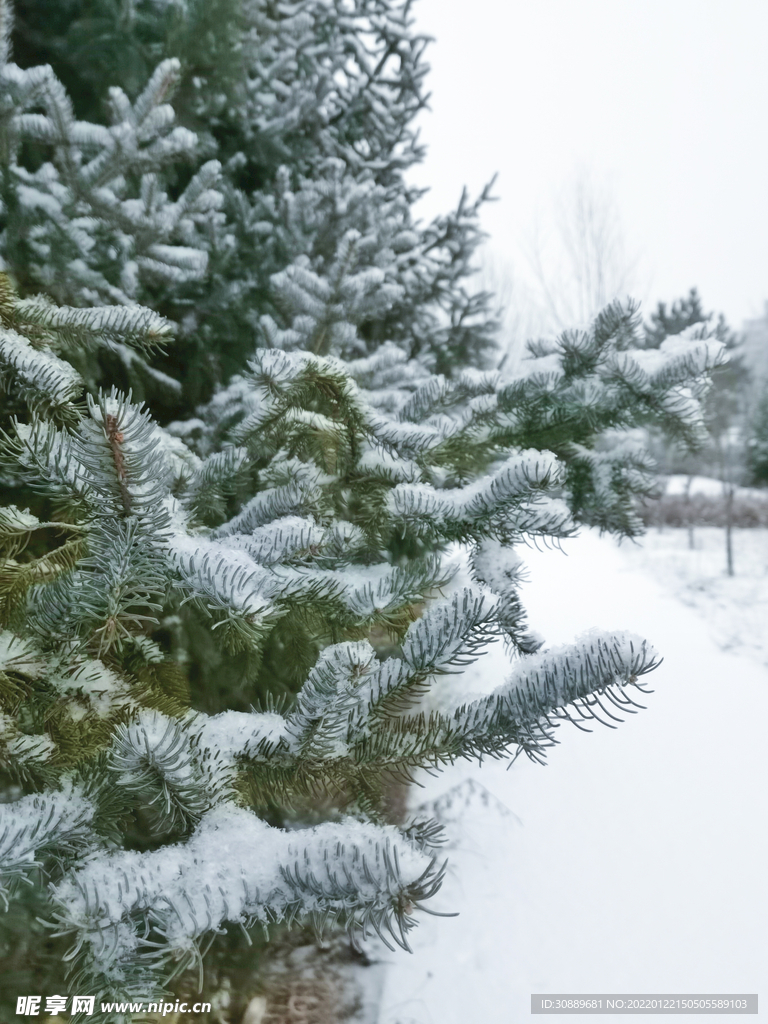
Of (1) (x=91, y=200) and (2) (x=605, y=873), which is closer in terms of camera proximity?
(1) (x=91, y=200)

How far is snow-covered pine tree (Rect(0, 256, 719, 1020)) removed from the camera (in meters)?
0.53

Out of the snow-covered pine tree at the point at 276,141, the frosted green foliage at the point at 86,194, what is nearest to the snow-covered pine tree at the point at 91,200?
the frosted green foliage at the point at 86,194

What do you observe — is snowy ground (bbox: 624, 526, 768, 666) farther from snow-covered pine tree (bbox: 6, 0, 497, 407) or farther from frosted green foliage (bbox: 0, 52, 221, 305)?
frosted green foliage (bbox: 0, 52, 221, 305)

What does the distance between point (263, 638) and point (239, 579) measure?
0.68ft

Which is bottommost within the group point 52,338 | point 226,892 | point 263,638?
→ point 226,892

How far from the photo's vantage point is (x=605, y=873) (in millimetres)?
2553

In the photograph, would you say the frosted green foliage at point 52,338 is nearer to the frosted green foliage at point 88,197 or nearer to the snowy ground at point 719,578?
the frosted green foliage at point 88,197

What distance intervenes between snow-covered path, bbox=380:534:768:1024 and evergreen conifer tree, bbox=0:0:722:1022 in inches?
20.5

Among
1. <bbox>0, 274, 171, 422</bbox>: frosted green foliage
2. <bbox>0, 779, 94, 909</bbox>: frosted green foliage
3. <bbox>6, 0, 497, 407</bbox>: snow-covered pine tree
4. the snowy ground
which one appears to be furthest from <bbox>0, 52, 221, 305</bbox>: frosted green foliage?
the snowy ground

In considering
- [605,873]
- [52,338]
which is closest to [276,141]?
[52,338]

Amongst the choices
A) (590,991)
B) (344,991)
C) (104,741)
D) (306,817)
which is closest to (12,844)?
(104,741)

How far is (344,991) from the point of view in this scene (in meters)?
1.90

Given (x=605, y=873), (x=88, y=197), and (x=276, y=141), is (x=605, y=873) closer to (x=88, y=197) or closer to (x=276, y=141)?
(x=88, y=197)

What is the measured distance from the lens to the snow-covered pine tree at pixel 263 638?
0.53 metres
